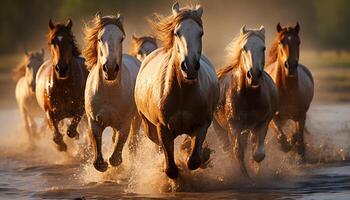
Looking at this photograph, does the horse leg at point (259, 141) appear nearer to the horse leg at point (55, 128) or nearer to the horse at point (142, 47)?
the horse leg at point (55, 128)

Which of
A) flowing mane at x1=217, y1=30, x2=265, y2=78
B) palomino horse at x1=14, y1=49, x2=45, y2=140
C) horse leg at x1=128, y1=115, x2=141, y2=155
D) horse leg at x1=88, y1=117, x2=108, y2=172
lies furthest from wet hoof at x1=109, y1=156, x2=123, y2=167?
palomino horse at x1=14, y1=49, x2=45, y2=140

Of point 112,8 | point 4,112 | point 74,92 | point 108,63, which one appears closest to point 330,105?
point 4,112

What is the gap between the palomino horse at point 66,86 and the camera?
13.2 meters

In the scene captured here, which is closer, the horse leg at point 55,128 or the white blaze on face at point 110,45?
the white blaze on face at point 110,45

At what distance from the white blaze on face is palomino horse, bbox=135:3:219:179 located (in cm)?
49

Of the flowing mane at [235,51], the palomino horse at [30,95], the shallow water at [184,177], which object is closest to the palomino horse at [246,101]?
the flowing mane at [235,51]

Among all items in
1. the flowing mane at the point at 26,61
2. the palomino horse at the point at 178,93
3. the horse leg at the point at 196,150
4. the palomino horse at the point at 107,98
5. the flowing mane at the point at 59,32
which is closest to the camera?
the palomino horse at the point at 178,93

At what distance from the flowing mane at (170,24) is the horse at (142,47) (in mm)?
4923

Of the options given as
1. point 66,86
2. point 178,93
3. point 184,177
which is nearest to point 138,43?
point 66,86

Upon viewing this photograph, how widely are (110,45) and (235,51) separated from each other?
1.78m

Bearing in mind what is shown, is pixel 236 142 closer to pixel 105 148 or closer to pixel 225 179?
pixel 225 179

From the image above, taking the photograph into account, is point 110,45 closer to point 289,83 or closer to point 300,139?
point 289,83

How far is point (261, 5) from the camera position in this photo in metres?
59.6

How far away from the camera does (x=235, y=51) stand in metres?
12.2
